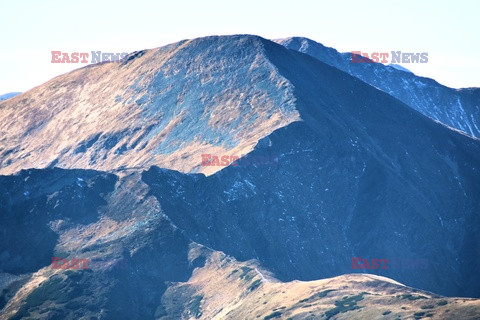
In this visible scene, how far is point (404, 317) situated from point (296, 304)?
23.7 m

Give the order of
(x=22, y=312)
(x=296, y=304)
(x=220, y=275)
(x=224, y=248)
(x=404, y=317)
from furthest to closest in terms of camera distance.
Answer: (x=224, y=248), (x=220, y=275), (x=22, y=312), (x=296, y=304), (x=404, y=317)

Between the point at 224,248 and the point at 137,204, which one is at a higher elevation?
the point at 137,204

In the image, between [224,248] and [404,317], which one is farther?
[224,248]

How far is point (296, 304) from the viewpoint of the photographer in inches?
6102

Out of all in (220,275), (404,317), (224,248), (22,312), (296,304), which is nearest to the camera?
(404,317)

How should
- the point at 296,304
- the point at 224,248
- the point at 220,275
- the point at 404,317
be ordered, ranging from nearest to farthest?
1. the point at 404,317
2. the point at 296,304
3. the point at 220,275
4. the point at 224,248

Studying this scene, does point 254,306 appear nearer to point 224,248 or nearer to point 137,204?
point 224,248

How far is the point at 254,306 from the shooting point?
15925 centimetres

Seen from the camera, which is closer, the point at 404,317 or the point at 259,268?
the point at 404,317

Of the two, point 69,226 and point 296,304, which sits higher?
point 69,226

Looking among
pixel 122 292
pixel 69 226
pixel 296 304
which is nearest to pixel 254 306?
pixel 296 304

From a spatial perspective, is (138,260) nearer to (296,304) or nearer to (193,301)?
(193,301)

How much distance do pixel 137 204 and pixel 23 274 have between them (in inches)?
1252

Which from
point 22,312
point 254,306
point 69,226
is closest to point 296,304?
point 254,306
